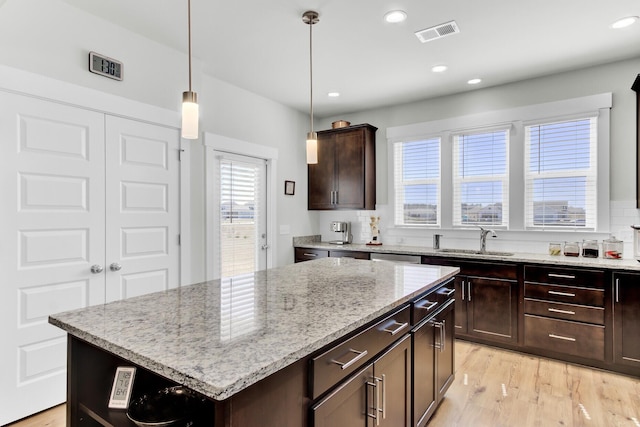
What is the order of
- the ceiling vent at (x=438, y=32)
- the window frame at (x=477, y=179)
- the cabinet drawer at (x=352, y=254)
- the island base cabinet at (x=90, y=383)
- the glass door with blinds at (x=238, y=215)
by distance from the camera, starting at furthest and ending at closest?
the cabinet drawer at (x=352, y=254), the window frame at (x=477, y=179), the glass door with blinds at (x=238, y=215), the ceiling vent at (x=438, y=32), the island base cabinet at (x=90, y=383)

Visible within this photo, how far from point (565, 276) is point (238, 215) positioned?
10.7ft

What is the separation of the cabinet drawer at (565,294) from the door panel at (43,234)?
364 cm

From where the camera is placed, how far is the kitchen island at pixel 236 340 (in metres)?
0.92

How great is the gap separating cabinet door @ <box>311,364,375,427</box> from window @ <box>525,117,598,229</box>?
322cm

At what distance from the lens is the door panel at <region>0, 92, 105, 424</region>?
2223 millimetres

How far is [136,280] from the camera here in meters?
2.89

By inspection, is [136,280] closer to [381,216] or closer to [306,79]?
[306,79]

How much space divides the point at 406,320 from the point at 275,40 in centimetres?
244

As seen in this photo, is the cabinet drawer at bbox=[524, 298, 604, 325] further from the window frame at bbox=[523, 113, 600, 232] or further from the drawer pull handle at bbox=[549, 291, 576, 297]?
the window frame at bbox=[523, 113, 600, 232]

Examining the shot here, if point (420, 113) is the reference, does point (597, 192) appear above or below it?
below

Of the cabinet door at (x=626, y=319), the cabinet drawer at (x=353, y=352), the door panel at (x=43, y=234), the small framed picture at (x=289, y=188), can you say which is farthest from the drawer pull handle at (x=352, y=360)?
the small framed picture at (x=289, y=188)

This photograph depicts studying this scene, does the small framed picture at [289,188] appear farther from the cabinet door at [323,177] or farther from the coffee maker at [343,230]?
the coffee maker at [343,230]

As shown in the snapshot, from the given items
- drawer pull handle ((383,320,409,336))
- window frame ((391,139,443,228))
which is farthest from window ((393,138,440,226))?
drawer pull handle ((383,320,409,336))

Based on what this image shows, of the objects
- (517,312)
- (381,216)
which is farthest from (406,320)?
(381,216)
